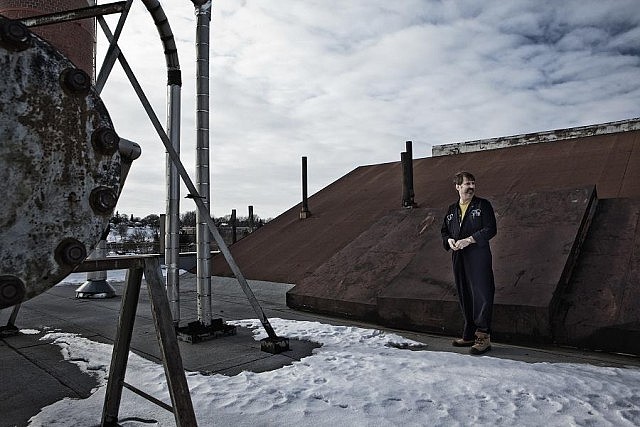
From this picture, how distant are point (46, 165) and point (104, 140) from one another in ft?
0.71

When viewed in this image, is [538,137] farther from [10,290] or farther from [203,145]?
[10,290]

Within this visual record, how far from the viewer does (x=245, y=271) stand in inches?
328

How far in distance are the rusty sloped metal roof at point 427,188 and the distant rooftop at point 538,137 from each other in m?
0.71

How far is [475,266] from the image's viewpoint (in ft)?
11.7

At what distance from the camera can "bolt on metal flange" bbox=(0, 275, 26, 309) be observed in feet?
4.53

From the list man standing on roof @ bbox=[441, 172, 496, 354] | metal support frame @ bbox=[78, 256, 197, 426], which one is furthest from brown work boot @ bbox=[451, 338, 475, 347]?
metal support frame @ bbox=[78, 256, 197, 426]

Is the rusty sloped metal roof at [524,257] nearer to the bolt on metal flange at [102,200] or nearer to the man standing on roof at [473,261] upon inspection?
the man standing on roof at [473,261]

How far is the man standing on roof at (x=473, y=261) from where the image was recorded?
3.51 meters

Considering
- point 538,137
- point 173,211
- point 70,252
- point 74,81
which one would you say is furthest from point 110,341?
point 538,137

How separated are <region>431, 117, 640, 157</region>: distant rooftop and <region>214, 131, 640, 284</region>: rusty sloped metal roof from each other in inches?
28.1

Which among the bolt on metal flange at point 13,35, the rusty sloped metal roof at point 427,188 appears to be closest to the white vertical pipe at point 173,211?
the bolt on metal flange at point 13,35

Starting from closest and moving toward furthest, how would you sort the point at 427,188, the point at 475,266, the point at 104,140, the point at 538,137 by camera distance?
the point at 104,140 < the point at 475,266 < the point at 427,188 < the point at 538,137

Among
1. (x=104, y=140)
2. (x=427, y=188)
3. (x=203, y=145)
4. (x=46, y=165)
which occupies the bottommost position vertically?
(x=46, y=165)

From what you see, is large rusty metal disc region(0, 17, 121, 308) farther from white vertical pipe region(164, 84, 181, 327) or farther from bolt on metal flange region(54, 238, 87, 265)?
white vertical pipe region(164, 84, 181, 327)
